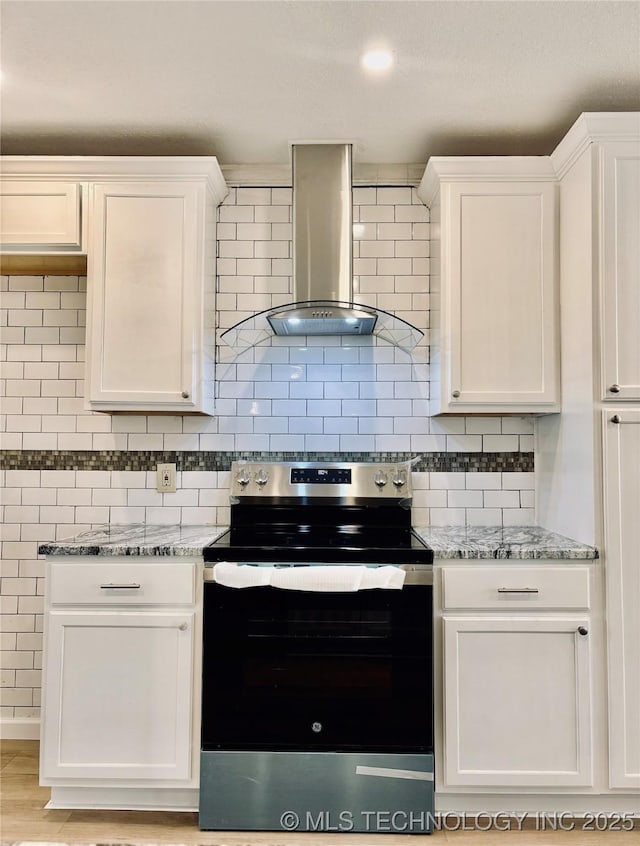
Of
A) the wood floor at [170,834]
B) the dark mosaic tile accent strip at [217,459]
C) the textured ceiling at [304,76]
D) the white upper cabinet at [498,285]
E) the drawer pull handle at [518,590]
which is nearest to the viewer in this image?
the textured ceiling at [304,76]

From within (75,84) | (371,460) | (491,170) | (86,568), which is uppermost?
(75,84)

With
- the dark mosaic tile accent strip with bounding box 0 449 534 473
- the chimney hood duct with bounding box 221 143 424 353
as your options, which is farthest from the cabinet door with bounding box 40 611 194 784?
the chimney hood duct with bounding box 221 143 424 353

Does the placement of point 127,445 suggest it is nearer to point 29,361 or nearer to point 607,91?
point 29,361

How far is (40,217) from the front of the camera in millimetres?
2375

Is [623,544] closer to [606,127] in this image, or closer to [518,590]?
[518,590]

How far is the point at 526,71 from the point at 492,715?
2.22 meters

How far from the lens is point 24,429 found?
2.66 m

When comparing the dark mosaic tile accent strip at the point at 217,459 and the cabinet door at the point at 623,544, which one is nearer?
the cabinet door at the point at 623,544

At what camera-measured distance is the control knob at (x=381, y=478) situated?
2498 mm

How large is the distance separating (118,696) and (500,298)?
205 cm

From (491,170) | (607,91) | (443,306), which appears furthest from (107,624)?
(607,91)

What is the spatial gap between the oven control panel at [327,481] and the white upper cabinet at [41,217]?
1198 millimetres

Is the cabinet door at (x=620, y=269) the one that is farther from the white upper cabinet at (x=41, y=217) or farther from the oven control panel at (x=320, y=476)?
the white upper cabinet at (x=41, y=217)

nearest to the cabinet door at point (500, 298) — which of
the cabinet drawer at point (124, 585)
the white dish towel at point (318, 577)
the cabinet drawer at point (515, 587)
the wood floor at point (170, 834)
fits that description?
the cabinet drawer at point (515, 587)
